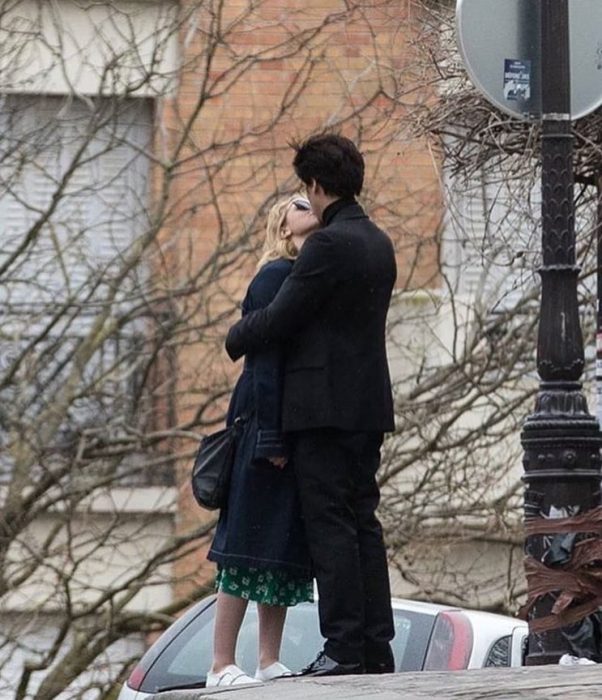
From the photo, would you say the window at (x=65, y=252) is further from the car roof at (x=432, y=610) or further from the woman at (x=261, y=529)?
the woman at (x=261, y=529)

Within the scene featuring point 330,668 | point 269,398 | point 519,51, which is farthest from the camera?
point 519,51

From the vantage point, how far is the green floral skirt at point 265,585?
258 inches

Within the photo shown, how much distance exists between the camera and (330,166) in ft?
21.7

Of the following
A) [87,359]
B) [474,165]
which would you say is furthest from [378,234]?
[87,359]

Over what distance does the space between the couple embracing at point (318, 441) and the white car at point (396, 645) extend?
47.3 inches

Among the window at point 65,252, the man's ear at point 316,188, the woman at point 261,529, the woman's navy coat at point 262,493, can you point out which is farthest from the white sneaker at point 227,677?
the window at point 65,252

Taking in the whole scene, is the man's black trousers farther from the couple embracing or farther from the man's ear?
the man's ear

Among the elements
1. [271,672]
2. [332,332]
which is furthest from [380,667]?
[332,332]

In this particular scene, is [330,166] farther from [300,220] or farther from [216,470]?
[216,470]

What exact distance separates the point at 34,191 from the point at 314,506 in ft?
27.0

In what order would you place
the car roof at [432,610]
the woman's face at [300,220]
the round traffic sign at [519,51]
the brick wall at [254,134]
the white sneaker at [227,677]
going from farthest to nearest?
the brick wall at [254,134] → the car roof at [432,610] → the round traffic sign at [519,51] → the woman's face at [300,220] → the white sneaker at [227,677]

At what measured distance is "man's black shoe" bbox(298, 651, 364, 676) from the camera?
630cm

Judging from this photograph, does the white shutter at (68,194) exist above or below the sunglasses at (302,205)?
above

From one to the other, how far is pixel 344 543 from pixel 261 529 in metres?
0.29
